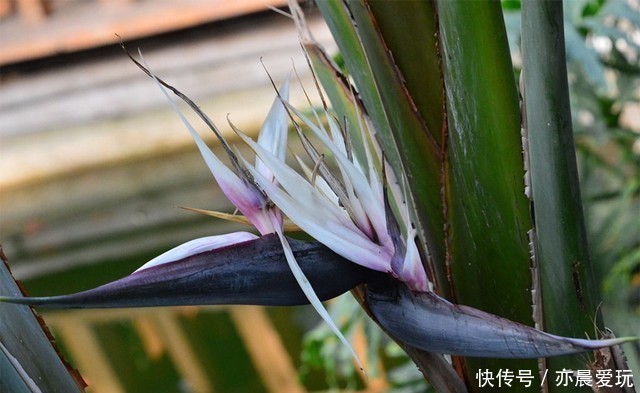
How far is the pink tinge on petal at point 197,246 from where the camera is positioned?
0.26 meters

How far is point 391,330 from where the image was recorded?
11.4 inches

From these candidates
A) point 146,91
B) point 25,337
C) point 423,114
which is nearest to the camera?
point 25,337

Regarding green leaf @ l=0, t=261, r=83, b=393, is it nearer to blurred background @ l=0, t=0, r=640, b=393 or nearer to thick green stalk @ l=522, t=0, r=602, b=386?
thick green stalk @ l=522, t=0, r=602, b=386

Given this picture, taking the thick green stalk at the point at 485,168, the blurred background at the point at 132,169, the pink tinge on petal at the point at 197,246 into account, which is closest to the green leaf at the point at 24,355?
the pink tinge on petal at the point at 197,246

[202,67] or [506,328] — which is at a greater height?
[202,67]

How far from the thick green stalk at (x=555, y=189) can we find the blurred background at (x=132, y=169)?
45.7 inches

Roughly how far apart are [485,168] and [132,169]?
105 inches

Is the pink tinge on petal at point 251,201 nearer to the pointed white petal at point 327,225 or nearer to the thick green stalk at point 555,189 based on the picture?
the pointed white petal at point 327,225

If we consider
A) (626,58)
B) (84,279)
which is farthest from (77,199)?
(626,58)

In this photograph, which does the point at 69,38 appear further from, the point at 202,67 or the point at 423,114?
the point at 423,114

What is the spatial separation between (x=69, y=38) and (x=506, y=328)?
306 centimetres

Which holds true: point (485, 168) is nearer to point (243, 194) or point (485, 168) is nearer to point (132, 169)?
point (243, 194)

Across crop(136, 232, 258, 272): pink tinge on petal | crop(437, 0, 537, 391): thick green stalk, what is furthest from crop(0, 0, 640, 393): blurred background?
crop(136, 232, 258, 272): pink tinge on petal

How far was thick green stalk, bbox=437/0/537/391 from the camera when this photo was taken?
1.12 ft
